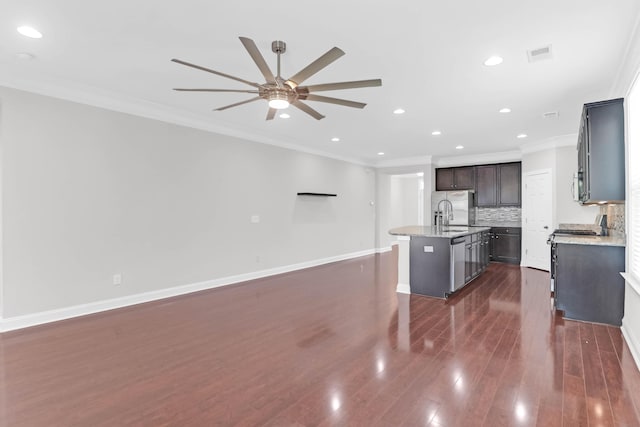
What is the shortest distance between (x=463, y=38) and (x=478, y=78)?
97 cm

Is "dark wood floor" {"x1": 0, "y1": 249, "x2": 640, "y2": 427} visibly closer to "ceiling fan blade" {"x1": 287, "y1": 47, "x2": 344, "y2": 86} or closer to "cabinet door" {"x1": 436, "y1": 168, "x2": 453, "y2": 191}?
"ceiling fan blade" {"x1": 287, "y1": 47, "x2": 344, "y2": 86}

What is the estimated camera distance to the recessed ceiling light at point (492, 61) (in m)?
3.12

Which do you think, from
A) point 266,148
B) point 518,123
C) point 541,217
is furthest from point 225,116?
point 541,217

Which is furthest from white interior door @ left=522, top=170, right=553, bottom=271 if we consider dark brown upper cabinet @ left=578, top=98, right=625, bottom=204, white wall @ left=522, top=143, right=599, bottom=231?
dark brown upper cabinet @ left=578, top=98, right=625, bottom=204

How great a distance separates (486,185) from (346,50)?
6.66 meters

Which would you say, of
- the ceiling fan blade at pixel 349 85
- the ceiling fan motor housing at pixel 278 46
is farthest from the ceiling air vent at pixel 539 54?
the ceiling fan motor housing at pixel 278 46

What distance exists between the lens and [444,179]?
351 inches

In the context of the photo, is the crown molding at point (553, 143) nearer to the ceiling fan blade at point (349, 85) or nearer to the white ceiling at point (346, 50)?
the white ceiling at point (346, 50)

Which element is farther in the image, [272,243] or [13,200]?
[272,243]

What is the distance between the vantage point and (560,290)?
12.6 ft

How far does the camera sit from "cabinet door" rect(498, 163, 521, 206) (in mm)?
7859

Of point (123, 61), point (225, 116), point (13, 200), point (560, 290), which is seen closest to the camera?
point (123, 61)

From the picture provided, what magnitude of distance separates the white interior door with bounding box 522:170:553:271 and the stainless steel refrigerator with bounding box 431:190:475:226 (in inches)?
48.8

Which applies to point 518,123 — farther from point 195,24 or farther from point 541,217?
point 195,24
